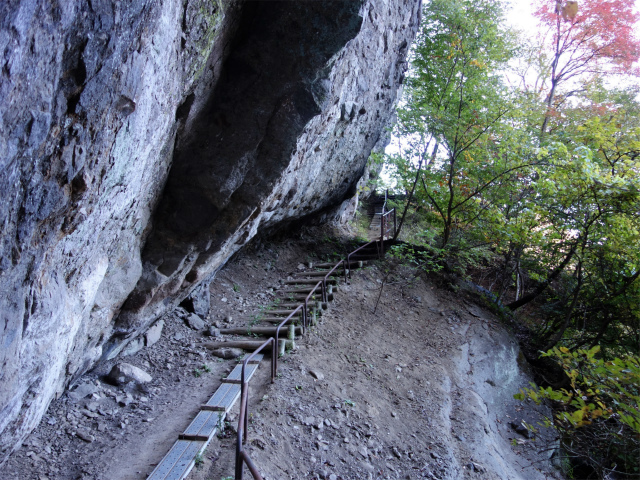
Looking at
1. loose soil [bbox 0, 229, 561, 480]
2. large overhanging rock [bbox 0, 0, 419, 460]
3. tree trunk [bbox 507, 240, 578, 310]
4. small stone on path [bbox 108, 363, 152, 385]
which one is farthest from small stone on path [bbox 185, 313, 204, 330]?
tree trunk [bbox 507, 240, 578, 310]

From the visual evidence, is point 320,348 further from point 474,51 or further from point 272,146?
point 474,51

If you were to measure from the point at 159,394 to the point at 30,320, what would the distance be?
272 centimetres

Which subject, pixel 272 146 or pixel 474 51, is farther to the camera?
pixel 474 51

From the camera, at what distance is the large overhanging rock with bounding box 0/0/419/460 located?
2676 mm

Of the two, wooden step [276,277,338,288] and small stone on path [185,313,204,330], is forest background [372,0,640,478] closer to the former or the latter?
wooden step [276,277,338,288]

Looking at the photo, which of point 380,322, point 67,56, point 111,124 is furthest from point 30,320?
point 380,322

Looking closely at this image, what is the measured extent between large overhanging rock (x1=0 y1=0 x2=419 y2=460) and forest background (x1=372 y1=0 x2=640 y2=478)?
3879mm

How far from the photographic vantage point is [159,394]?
5.70 meters

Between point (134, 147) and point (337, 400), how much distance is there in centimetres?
474

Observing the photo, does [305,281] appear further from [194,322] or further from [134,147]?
[134,147]

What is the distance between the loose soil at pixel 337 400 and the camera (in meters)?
4.48

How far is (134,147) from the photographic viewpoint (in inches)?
150

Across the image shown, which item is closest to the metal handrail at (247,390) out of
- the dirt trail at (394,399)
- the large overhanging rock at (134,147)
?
the dirt trail at (394,399)

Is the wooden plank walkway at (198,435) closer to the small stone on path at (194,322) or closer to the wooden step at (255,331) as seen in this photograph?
the wooden step at (255,331)
